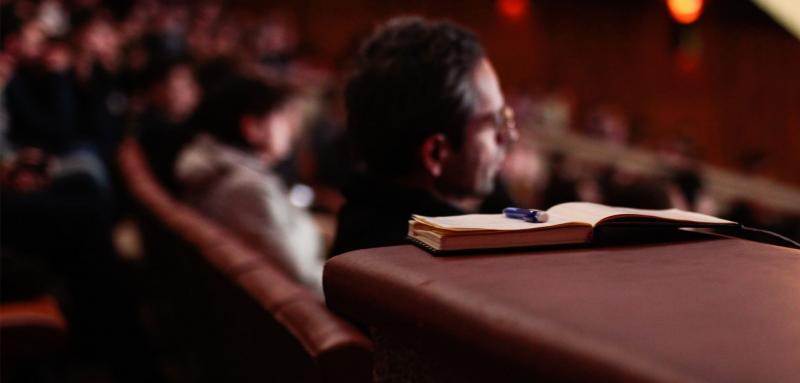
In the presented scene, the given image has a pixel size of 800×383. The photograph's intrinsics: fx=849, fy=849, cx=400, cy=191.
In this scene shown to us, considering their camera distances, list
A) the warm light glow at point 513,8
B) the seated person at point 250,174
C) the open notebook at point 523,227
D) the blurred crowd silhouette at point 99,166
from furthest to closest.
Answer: the warm light glow at point 513,8 → the blurred crowd silhouette at point 99,166 → the seated person at point 250,174 → the open notebook at point 523,227

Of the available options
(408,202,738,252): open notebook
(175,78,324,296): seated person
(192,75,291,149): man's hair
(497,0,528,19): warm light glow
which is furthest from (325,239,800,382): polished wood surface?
(497,0,528,19): warm light glow

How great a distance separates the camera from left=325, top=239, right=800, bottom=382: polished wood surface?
0.56 m

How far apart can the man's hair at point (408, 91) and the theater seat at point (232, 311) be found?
29 centimetres

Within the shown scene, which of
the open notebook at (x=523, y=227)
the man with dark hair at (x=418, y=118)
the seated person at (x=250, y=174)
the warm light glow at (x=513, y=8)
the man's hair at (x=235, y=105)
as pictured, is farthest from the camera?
the warm light glow at (x=513, y=8)

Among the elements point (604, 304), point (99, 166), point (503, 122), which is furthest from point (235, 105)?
point (604, 304)

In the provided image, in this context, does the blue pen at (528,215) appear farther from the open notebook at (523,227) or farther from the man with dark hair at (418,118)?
the man with dark hair at (418,118)

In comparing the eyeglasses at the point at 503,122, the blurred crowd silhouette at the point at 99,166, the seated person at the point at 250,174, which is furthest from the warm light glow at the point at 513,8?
the eyeglasses at the point at 503,122

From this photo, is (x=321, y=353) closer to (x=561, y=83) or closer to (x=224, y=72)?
(x=224, y=72)

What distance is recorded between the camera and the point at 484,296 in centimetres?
70

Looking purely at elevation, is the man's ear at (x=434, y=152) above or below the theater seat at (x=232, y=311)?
above

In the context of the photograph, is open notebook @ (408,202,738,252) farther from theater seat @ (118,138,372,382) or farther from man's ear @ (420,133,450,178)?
man's ear @ (420,133,450,178)

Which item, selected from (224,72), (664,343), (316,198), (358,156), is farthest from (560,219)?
(316,198)

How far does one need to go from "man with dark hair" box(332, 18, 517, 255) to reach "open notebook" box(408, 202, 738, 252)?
0.43 m

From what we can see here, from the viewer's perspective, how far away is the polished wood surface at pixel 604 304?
0.56 m
